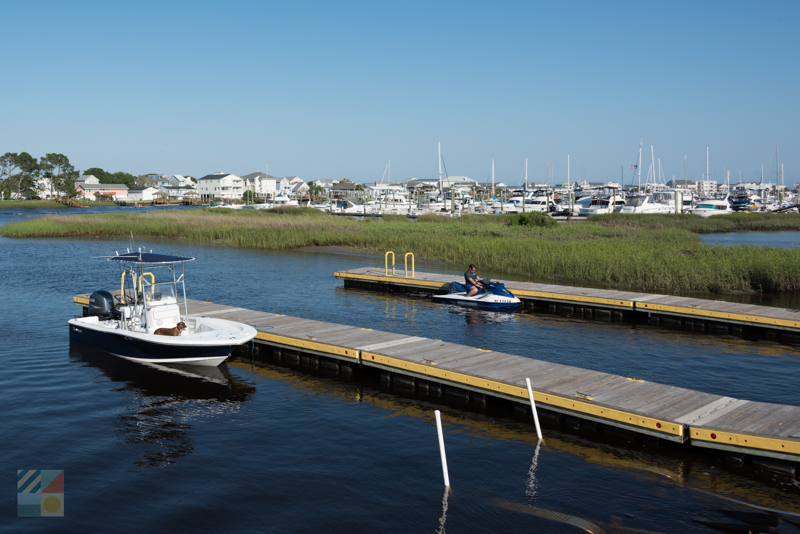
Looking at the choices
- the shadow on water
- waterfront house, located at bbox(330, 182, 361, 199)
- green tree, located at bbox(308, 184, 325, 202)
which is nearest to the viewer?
A: the shadow on water

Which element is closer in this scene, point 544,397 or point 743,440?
point 743,440

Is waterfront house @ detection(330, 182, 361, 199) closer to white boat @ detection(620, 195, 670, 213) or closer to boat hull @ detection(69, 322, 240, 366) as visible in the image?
white boat @ detection(620, 195, 670, 213)

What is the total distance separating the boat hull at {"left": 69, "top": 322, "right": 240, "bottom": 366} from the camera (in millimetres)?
15438

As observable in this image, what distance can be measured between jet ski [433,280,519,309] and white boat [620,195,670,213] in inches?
2217

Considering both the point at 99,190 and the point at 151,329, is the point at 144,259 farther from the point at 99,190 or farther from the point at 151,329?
the point at 99,190

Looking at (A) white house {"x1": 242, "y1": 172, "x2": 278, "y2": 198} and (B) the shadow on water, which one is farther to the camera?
(A) white house {"x1": 242, "y1": 172, "x2": 278, "y2": 198}

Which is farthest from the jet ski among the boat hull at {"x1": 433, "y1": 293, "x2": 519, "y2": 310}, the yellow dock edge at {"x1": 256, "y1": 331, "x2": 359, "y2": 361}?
the yellow dock edge at {"x1": 256, "y1": 331, "x2": 359, "y2": 361}

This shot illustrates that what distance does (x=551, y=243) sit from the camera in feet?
121

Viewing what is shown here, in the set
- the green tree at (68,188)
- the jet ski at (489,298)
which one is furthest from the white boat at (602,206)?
the green tree at (68,188)

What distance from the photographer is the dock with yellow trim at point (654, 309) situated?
20.2 metres

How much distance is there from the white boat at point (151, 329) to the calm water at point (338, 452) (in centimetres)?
58

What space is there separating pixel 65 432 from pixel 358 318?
11.8 metres

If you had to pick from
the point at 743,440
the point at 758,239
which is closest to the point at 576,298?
the point at 743,440

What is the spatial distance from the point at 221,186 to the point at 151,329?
147940 mm
